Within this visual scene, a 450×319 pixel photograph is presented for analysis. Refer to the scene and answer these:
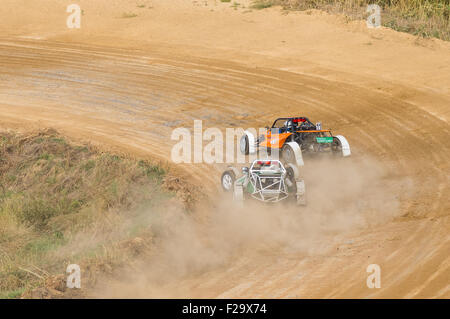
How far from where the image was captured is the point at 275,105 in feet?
78.6

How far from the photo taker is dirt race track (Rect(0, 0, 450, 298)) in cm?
1223

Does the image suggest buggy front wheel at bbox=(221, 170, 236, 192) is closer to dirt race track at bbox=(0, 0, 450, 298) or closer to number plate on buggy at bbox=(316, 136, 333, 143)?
dirt race track at bbox=(0, 0, 450, 298)

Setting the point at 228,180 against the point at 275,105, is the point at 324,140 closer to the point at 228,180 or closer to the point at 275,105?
the point at 228,180

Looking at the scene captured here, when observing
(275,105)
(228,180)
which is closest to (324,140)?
(228,180)

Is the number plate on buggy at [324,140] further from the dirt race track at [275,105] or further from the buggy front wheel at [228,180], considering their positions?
the buggy front wheel at [228,180]

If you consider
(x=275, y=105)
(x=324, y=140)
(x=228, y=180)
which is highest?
(x=275, y=105)

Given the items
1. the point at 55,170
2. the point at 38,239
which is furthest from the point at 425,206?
the point at 55,170

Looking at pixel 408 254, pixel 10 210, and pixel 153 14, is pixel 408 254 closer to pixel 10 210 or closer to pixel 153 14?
pixel 10 210

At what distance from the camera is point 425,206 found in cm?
1498

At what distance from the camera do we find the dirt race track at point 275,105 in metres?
12.2

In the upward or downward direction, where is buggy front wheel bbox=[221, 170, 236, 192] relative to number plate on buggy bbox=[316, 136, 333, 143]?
downward

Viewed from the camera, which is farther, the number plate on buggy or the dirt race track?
the number plate on buggy

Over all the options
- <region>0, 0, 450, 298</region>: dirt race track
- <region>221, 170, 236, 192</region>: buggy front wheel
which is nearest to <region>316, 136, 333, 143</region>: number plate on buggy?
<region>0, 0, 450, 298</region>: dirt race track

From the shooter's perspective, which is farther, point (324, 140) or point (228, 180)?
point (324, 140)
